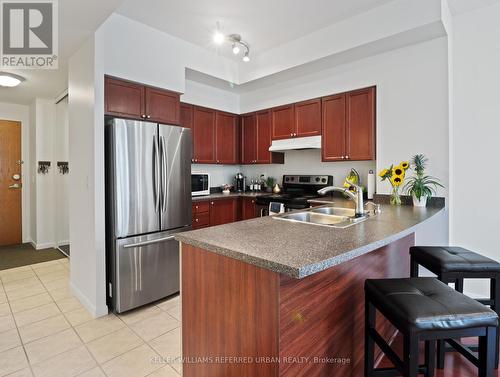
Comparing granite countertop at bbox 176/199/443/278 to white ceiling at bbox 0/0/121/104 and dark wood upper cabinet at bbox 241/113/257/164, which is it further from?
dark wood upper cabinet at bbox 241/113/257/164

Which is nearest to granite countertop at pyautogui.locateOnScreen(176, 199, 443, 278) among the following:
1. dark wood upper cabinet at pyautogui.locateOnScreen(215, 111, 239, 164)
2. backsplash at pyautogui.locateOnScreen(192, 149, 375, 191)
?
backsplash at pyautogui.locateOnScreen(192, 149, 375, 191)

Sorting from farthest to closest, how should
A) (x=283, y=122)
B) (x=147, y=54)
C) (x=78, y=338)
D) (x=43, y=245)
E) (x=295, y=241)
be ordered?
(x=43, y=245), (x=283, y=122), (x=147, y=54), (x=78, y=338), (x=295, y=241)

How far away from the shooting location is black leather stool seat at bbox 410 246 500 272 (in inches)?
63.1

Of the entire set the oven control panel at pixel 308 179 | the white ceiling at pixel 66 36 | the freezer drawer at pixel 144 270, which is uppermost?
the white ceiling at pixel 66 36

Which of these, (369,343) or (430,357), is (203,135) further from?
(430,357)

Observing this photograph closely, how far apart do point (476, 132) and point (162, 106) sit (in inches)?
130

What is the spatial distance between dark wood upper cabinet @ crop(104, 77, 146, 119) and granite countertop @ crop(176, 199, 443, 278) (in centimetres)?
193

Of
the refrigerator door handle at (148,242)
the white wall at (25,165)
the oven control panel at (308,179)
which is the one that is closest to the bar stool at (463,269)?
the oven control panel at (308,179)

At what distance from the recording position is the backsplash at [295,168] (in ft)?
12.0

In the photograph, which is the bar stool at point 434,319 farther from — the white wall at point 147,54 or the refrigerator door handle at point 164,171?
the white wall at point 147,54

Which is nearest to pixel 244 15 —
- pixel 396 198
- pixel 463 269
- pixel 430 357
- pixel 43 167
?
pixel 396 198

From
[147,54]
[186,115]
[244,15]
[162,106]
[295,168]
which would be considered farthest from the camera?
[295,168]

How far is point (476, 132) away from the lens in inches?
106

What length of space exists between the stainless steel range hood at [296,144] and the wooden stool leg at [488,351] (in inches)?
109
